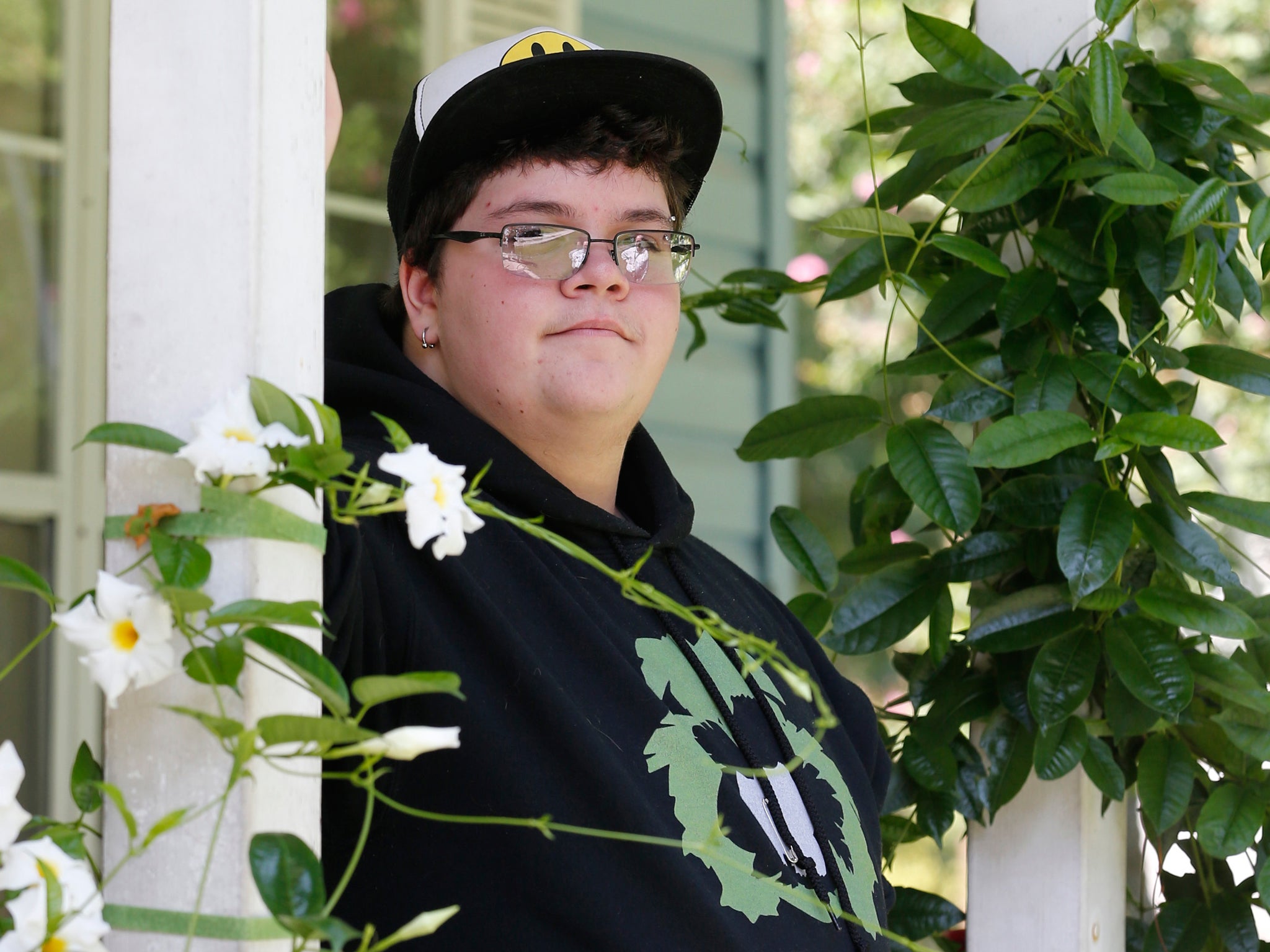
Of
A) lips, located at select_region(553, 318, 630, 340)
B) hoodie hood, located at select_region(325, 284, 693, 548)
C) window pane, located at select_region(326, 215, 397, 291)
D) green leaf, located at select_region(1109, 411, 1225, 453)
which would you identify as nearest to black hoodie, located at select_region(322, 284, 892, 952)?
hoodie hood, located at select_region(325, 284, 693, 548)

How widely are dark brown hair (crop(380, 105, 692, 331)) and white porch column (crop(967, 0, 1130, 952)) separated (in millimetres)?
489

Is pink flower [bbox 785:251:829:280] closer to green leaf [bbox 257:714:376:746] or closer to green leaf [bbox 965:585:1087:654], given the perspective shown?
green leaf [bbox 965:585:1087:654]

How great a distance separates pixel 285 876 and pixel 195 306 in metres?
0.31

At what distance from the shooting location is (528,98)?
133 cm

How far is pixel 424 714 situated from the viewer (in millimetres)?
1071

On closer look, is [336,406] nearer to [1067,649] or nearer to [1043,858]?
[1067,649]

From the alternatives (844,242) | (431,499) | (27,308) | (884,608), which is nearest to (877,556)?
(884,608)

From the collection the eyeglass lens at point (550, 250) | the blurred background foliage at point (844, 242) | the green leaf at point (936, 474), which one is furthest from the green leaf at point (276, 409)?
the blurred background foliage at point (844, 242)

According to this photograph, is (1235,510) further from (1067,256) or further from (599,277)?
(599,277)

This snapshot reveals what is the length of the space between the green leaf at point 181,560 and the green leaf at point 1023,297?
1077 mm

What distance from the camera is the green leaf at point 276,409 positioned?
2.38 feet

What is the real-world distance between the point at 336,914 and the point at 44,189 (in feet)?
5.45

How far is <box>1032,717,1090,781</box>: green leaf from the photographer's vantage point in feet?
5.07

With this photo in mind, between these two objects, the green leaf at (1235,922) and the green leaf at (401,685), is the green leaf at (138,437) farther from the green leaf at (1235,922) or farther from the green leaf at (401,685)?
the green leaf at (1235,922)
